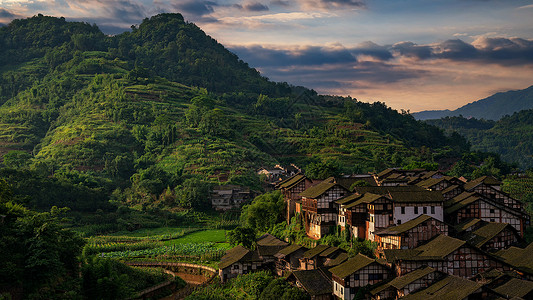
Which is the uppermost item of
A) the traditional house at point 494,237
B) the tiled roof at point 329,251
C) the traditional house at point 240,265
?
the traditional house at point 494,237

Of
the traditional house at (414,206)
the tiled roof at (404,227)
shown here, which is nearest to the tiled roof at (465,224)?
Result: the traditional house at (414,206)

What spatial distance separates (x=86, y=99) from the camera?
161875mm

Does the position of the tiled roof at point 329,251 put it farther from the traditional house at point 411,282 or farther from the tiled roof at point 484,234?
the tiled roof at point 484,234

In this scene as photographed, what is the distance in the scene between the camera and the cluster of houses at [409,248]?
39438 millimetres

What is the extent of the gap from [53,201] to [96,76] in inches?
3321

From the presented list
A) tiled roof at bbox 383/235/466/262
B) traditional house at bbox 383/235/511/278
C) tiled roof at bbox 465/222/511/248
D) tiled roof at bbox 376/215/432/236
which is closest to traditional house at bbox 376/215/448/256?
tiled roof at bbox 376/215/432/236

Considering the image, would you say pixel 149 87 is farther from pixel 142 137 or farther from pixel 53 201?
pixel 53 201

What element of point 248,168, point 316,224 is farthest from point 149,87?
point 316,224

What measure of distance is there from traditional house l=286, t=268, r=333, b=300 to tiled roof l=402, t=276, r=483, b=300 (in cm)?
859

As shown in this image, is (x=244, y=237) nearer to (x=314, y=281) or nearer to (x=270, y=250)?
(x=270, y=250)

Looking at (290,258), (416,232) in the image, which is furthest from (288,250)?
(416,232)

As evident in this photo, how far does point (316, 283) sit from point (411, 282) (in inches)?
363

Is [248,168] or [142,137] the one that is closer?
[248,168]

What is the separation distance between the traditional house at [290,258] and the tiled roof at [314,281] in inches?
201
